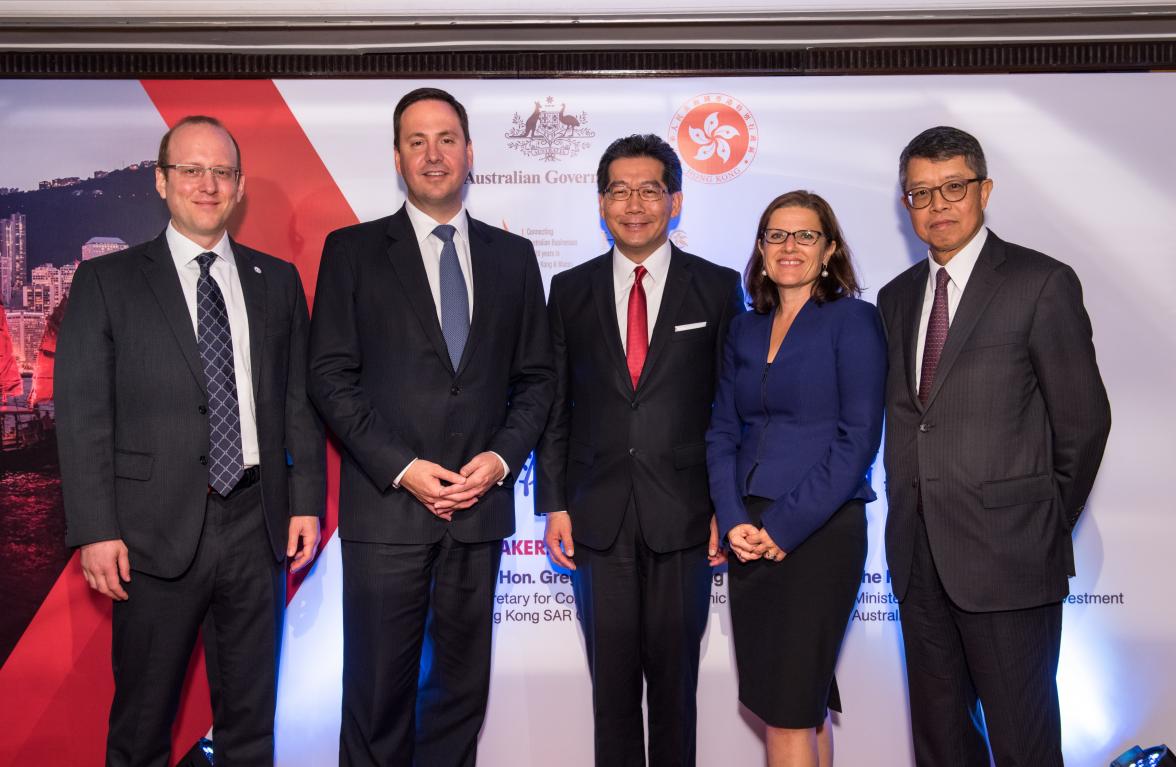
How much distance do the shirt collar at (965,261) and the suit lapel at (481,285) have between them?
1.35 m

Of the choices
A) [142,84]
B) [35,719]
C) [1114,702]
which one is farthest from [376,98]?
[1114,702]

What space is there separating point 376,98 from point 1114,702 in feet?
11.9

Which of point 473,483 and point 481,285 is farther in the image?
point 481,285

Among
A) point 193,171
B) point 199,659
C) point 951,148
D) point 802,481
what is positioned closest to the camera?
point 802,481

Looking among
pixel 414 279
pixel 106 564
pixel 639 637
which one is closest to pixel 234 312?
pixel 414 279

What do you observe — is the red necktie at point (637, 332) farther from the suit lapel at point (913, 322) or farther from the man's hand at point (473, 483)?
the suit lapel at point (913, 322)

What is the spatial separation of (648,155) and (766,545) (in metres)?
1.27

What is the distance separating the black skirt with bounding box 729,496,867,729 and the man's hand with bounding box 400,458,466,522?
882 mm

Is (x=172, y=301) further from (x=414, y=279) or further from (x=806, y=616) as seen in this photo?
(x=806, y=616)

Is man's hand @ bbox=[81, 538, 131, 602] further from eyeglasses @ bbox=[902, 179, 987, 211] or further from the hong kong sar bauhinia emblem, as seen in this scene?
eyeglasses @ bbox=[902, 179, 987, 211]

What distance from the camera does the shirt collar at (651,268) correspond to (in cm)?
266

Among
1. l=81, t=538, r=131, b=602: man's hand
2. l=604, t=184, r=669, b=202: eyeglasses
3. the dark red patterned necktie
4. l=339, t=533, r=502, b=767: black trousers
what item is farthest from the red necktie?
l=81, t=538, r=131, b=602: man's hand

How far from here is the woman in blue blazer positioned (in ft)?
7.30

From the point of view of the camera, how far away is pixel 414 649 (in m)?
2.48
